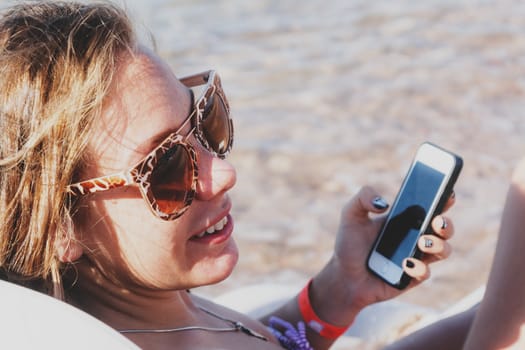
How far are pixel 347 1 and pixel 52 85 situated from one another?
23.7 feet

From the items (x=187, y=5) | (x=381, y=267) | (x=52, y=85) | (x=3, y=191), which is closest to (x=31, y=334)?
(x=3, y=191)

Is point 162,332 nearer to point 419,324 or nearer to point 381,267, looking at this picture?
point 381,267

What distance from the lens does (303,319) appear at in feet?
7.47

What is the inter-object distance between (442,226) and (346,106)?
378 cm

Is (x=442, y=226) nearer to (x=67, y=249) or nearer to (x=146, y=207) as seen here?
(x=146, y=207)

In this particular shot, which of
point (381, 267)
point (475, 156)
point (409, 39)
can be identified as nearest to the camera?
point (381, 267)

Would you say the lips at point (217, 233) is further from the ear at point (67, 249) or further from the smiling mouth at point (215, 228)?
the ear at point (67, 249)

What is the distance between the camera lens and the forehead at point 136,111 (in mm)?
1522

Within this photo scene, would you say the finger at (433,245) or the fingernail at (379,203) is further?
the fingernail at (379,203)

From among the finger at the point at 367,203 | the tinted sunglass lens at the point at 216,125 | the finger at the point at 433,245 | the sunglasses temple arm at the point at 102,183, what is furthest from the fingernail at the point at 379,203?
the sunglasses temple arm at the point at 102,183

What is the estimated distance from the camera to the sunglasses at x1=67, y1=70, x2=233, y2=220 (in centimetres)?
153

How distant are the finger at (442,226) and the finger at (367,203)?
15 cm

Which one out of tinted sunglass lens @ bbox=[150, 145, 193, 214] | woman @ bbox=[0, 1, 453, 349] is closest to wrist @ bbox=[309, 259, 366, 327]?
woman @ bbox=[0, 1, 453, 349]

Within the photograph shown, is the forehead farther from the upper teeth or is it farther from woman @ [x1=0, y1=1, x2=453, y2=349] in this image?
the upper teeth
